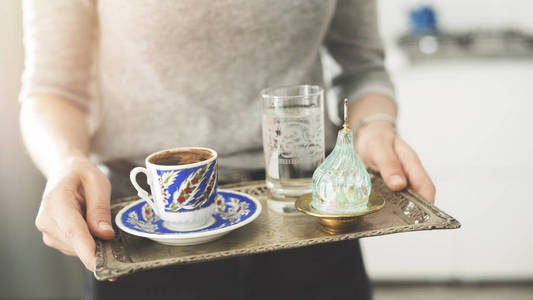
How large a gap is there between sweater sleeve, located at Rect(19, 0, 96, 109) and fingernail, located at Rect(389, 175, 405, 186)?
0.56m

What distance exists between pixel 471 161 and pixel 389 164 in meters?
1.47

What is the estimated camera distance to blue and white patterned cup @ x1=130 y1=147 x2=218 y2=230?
0.66 metres

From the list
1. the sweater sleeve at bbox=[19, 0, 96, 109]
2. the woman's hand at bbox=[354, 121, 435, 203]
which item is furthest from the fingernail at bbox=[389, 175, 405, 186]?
the sweater sleeve at bbox=[19, 0, 96, 109]

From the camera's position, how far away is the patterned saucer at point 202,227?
622 millimetres

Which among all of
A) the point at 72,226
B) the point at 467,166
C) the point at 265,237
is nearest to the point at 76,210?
the point at 72,226

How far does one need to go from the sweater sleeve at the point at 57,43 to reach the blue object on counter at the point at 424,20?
6.35 ft

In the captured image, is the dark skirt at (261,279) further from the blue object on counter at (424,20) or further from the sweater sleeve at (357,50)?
the blue object on counter at (424,20)

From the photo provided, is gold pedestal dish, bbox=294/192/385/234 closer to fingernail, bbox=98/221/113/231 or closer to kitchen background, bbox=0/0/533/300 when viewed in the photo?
fingernail, bbox=98/221/113/231

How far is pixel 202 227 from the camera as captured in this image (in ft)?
2.25

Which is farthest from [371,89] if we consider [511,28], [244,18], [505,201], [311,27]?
[511,28]

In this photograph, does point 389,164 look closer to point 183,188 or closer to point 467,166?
point 183,188

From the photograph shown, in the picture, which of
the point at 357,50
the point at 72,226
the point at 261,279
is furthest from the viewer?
the point at 357,50

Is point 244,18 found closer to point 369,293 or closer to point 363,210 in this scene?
point 363,210

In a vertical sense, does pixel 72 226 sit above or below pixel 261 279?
above
